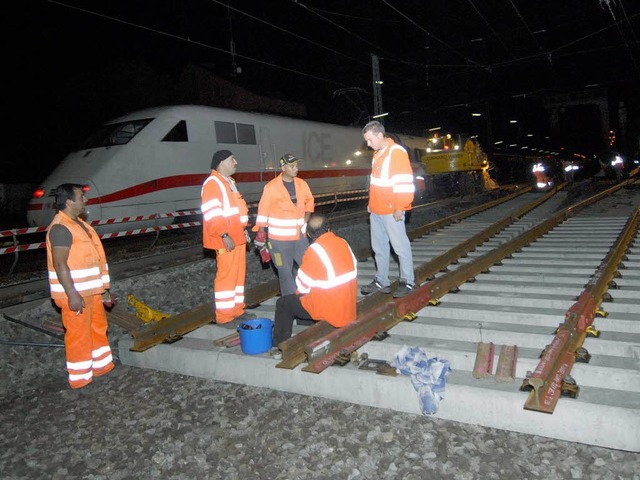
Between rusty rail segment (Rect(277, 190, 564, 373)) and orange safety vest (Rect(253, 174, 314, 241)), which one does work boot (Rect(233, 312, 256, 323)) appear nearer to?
orange safety vest (Rect(253, 174, 314, 241))

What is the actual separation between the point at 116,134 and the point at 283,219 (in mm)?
7836

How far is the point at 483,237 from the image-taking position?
29.8 feet

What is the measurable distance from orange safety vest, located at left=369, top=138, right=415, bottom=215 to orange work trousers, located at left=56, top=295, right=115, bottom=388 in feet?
9.86

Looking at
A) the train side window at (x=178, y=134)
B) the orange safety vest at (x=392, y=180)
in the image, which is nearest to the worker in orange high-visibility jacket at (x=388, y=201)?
the orange safety vest at (x=392, y=180)

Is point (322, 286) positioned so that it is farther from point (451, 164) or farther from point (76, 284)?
point (451, 164)

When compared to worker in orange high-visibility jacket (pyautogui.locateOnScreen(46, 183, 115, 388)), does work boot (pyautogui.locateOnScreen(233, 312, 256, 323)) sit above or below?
below

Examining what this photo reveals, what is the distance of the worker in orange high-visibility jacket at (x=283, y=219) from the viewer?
5.49m

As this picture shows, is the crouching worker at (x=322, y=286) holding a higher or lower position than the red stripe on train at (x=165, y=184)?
lower

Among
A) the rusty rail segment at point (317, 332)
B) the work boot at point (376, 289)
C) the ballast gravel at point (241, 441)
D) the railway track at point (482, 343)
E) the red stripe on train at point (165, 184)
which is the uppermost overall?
the red stripe on train at point (165, 184)

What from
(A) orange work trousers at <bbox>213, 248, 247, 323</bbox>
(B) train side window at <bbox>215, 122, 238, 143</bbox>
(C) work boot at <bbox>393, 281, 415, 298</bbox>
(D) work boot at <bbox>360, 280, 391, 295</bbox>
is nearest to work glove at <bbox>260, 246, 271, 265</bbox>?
(A) orange work trousers at <bbox>213, 248, 247, 323</bbox>

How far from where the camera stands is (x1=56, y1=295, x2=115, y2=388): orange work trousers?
4.37 metres

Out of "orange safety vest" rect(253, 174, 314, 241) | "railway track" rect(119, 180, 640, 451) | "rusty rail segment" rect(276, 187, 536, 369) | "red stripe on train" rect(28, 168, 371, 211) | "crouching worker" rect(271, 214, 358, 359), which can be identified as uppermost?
"red stripe on train" rect(28, 168, 371, 211)

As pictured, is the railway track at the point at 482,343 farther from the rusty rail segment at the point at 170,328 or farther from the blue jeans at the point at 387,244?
the blue jeans at the point at 387,244

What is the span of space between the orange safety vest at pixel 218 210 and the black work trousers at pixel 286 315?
1.08m
